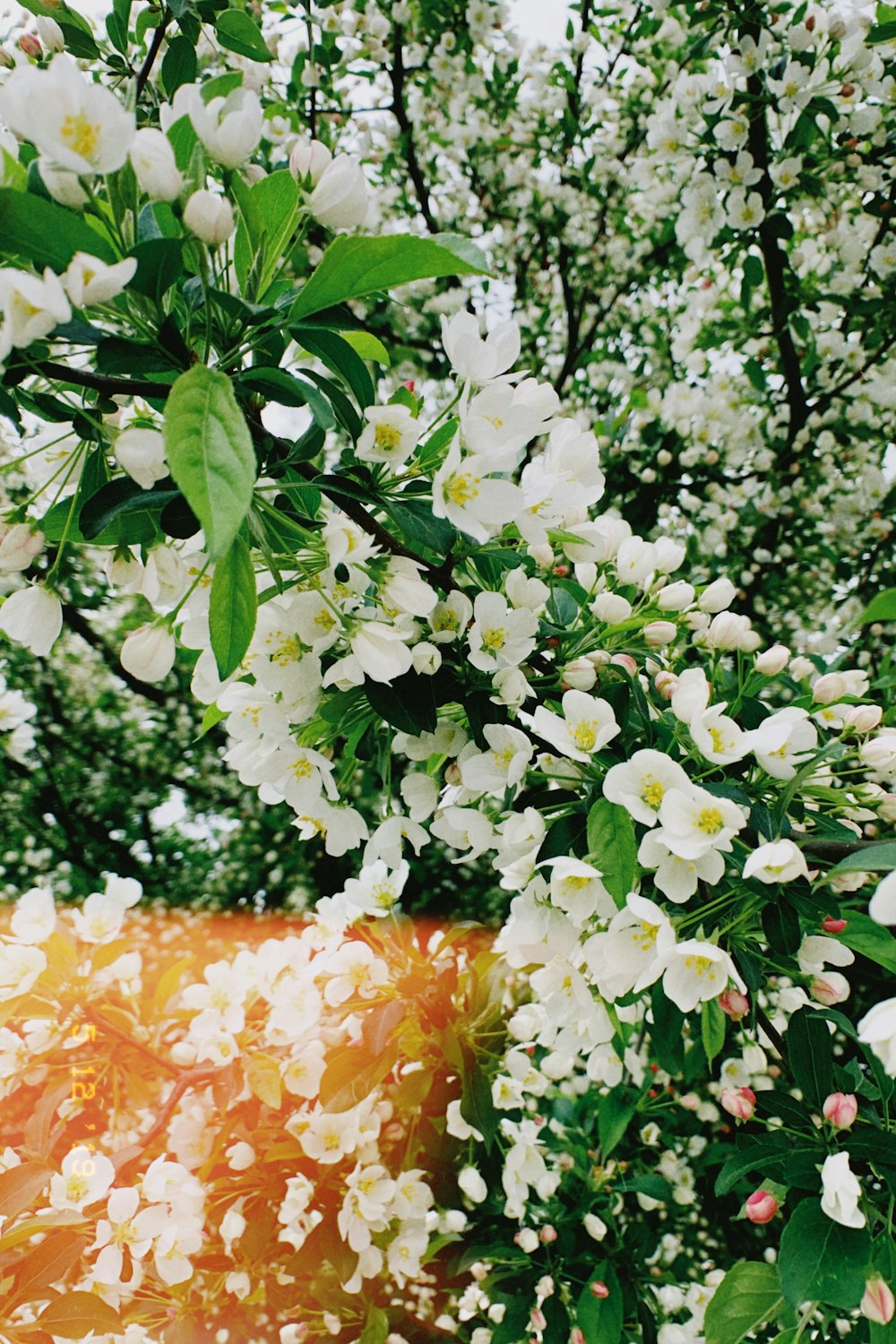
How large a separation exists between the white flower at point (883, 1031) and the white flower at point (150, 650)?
0.75 metres

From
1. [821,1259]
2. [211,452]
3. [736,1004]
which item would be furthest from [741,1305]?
[211,452]

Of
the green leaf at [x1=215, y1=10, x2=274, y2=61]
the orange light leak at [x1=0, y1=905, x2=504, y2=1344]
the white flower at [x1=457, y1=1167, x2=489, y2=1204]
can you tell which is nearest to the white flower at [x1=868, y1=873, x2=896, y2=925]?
the orange light leak at [x1=0, y1=905, x2=504, y2=1344]

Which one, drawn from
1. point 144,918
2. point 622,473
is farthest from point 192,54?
point 144,918

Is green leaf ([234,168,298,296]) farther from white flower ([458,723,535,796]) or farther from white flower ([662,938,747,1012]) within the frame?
white flower ([662,938,747,1012])

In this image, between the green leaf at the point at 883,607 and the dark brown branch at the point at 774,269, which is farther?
the dark brown branch at the point at 774,269

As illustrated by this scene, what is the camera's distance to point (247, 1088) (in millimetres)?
1456

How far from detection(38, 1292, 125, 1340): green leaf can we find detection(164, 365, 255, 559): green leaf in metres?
1.12

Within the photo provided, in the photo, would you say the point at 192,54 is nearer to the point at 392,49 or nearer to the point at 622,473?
the point at 622,473

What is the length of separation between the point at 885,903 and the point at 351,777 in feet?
2.58

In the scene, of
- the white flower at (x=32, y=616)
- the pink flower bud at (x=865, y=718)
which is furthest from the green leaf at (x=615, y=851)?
the white flower at (x=32, y=616)

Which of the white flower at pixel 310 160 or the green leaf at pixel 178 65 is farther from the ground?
the green leaf at pixel 178 65

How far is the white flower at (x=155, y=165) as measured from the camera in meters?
0.69

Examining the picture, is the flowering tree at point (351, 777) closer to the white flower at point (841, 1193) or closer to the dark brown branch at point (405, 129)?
the white flower at point (841, 1193)

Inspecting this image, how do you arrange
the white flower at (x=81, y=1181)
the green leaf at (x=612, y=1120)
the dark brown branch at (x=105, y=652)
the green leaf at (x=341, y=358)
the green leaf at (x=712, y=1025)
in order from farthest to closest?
the dark brown branch at (x=105, y=652) < the green leaf at (x=612, y=1120) < the white flower at (x=81, y=1181) < the green leaf at (x=712, y=1025) < the green leaf at (x=341, y=358)
